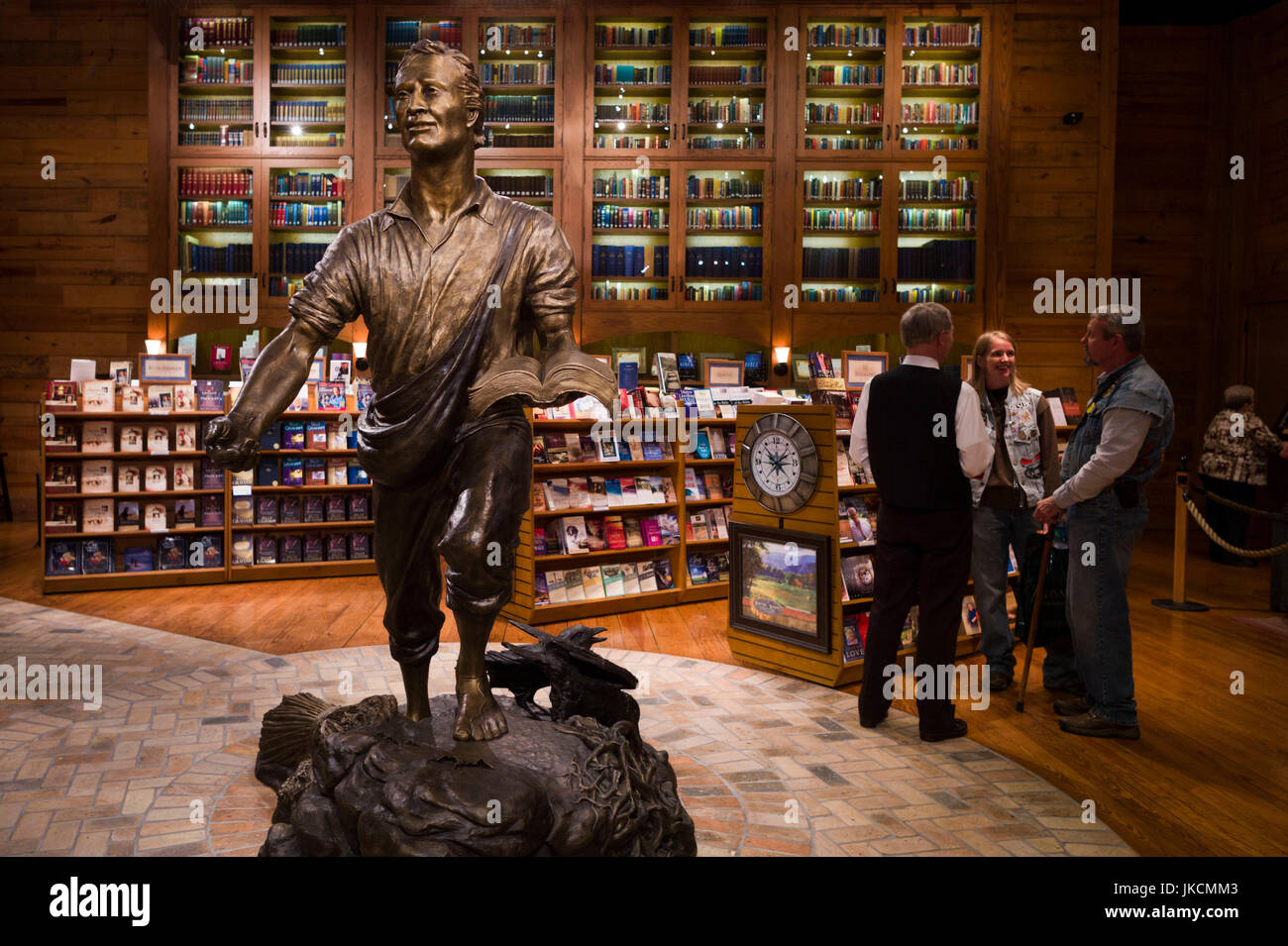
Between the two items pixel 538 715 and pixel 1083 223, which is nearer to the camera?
pixel 538 715

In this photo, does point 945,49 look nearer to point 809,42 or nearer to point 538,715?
point 809,42

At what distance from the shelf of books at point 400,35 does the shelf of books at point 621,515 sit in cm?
400

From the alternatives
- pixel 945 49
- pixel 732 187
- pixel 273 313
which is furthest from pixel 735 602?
pixel 945 49

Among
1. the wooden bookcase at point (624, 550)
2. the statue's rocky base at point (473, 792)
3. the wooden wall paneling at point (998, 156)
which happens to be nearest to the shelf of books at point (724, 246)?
the wooden wall paneling at point (998, 156)

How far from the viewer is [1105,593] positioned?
3.53 m

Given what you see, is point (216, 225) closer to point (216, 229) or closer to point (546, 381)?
point (216, 229)

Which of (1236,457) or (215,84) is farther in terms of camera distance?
(215,84)

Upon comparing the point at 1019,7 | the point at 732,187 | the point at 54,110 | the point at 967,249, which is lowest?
the point at 967,249

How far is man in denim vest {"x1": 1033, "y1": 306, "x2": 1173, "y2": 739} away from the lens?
11.2ft

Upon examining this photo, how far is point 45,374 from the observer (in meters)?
9.44

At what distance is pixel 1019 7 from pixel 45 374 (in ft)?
35.2

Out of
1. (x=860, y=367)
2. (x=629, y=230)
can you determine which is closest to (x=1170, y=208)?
(x=860, y=367)

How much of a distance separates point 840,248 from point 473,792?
7471 mm

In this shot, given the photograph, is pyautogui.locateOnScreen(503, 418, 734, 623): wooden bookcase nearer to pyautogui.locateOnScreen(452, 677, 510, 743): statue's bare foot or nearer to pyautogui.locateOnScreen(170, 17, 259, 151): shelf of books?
pyautogui.locateOnScreen(452, 677, 510, 743): statue's bare foot
